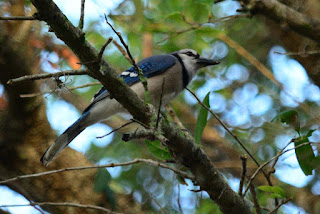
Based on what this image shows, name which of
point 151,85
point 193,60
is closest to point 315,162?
point 151,85

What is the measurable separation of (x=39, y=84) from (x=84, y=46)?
6.85 feet

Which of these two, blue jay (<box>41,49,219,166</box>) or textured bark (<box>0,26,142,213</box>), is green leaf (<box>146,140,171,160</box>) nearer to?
blue jay (<box>41,49,219,166</box>)

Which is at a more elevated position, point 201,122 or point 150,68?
point 201,122

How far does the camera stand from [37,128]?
4.21 metres

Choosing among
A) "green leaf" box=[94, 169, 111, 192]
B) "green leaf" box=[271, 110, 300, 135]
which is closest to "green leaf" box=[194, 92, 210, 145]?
"green leaf" box=[271, 110, 300, 135]

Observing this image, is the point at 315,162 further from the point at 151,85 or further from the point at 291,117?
the point at 151,85

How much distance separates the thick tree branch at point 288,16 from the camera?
331cm

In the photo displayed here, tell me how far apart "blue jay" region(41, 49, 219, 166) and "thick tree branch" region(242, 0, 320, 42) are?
1132mm

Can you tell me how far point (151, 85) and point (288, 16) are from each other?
146 centimetres

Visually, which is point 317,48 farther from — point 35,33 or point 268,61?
point 35,33

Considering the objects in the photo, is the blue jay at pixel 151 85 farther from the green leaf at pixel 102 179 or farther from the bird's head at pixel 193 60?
the green leaf at pixel 102 179

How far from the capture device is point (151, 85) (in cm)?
413

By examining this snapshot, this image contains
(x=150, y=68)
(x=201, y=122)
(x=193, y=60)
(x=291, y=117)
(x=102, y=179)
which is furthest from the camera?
(x=193, y=60)

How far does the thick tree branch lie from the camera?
3314mm
